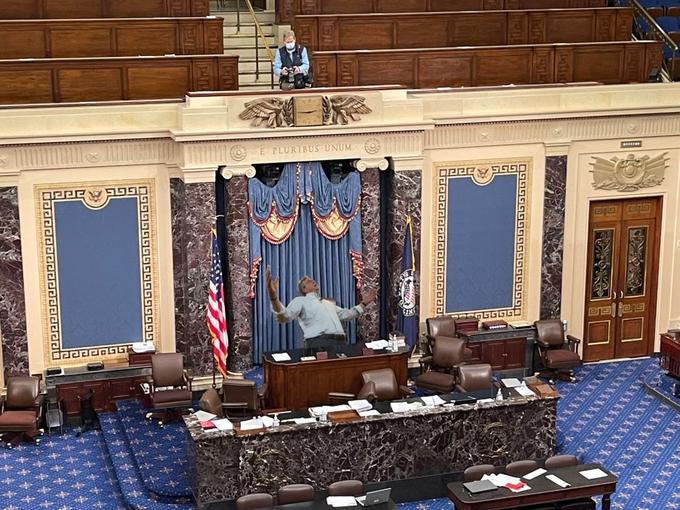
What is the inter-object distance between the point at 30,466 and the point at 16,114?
14.8 ft

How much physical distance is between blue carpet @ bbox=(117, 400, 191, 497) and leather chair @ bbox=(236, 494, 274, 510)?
5.77 ft

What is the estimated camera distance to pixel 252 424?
45.0ft

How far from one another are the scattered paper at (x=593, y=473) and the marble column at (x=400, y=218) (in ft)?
15.4

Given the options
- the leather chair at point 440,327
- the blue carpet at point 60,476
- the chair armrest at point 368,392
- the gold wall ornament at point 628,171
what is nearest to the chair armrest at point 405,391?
the chair armrest at point 368,392

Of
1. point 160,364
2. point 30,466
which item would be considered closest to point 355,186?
point 160,364

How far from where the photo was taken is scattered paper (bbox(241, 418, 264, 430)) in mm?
13633

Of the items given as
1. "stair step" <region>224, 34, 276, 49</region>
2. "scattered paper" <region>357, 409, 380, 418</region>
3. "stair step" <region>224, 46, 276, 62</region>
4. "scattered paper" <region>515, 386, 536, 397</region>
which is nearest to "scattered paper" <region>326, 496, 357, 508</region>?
"scattered paper" <region>357, 409, 380, 418</region>

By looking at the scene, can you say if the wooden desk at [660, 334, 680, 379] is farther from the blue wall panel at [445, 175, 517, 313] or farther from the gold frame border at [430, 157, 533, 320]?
the blue wall panel at [445, 175, 517, 313]

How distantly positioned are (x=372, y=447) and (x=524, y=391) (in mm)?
2189

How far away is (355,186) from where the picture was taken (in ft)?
54.8

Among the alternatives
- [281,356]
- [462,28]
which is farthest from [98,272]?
[462,28]

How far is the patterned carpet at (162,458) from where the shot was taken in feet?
45.9

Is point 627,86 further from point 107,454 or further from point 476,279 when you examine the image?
point 107,454

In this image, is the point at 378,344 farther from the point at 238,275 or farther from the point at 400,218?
the point at 238,275
